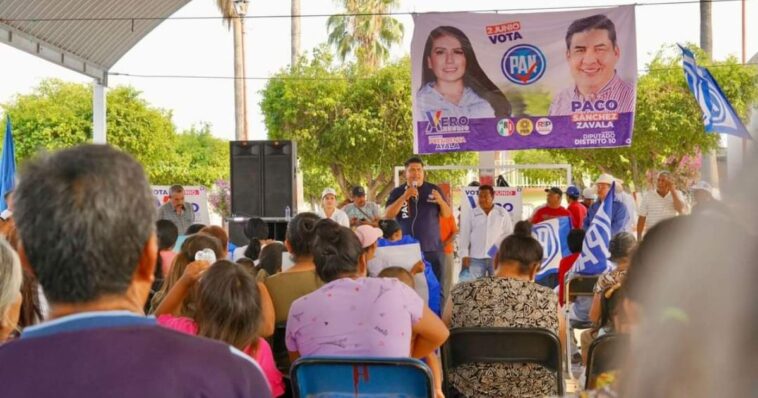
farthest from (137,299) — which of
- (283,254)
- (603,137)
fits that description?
(603,137)

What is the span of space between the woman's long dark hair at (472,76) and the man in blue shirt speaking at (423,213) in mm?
2515

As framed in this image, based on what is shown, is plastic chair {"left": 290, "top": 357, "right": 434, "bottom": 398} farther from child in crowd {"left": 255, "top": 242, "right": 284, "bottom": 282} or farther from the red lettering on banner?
the red lettering on banner

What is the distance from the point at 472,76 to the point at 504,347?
7.72 metres

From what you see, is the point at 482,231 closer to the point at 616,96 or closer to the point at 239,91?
the point at 616,96

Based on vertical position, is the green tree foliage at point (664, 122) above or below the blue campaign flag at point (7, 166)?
above

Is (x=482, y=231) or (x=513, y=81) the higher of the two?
(x=513, y=81)

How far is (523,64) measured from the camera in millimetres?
11484

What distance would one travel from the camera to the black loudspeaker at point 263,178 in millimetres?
14984

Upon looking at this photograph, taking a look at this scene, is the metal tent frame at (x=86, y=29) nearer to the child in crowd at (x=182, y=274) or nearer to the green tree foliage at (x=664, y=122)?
the child in crowd at (x=182, y=274)

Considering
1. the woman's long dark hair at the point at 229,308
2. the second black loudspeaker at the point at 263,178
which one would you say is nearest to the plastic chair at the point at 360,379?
the woman's long dark hair at the point at 229,308

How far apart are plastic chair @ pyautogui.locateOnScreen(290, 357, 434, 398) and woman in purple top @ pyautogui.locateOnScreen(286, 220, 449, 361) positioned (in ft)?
0.88

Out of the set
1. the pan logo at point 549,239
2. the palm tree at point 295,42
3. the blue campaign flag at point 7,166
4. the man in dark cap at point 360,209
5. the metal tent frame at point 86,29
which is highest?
the palm tree at point 295,42

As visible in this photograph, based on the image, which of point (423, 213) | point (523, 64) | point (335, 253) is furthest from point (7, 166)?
point (335, 253)

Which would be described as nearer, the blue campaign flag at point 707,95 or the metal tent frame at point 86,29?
the blue campaign flag at point 707,95
